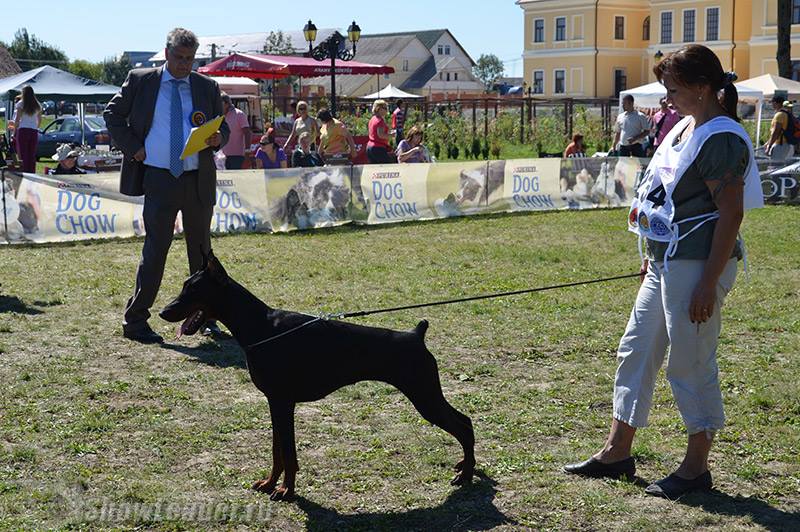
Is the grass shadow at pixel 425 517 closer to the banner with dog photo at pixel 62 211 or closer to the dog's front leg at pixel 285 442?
the dog's front leg at pixel 285 442

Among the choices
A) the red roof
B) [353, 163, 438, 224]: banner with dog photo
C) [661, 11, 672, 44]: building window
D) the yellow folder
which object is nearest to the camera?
the yellow folder

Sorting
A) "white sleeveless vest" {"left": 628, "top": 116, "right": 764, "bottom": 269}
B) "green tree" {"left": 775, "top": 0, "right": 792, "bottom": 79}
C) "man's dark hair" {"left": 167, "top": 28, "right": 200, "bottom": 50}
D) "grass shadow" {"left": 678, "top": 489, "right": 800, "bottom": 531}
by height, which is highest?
"green tree" {"left": 775, "top": 0, "right": 792, "bottom": 79}

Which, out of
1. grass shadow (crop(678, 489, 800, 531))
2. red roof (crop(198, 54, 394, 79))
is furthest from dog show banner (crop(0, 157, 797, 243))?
red roof (crop(198, 54, 394, 79))

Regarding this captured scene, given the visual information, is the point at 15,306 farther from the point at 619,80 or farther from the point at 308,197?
the point at 619,80

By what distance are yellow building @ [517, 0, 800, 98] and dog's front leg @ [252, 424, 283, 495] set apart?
6632 centimetres

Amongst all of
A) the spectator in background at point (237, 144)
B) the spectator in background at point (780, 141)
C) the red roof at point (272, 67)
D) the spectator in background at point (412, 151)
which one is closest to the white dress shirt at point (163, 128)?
the spectator in background at point (237, 144)

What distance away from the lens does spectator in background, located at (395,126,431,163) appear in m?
17.2

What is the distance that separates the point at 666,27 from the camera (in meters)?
69.9

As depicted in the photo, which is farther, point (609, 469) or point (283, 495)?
point (609, 469)

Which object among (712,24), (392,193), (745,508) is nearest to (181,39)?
(745,508)

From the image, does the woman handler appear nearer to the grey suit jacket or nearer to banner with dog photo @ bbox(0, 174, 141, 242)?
the grey suit jacket

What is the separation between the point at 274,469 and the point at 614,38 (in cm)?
7429

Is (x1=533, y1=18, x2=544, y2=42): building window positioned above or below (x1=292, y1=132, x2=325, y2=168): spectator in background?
above

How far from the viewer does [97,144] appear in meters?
30.0
